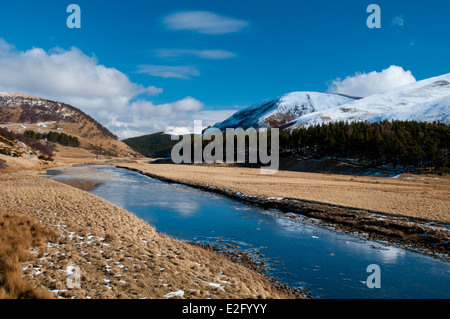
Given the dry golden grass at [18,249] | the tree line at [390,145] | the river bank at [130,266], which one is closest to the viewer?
the dry golden grass at [18,249]

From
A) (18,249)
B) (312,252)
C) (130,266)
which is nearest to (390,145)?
(312,252)

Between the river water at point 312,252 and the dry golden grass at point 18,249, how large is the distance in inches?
337

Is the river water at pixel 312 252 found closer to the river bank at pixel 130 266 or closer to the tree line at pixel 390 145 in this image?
the river bank at pixel 130 266

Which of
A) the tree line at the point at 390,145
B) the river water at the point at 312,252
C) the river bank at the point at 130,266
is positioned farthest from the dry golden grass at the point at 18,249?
the tree line at the point at 390,145

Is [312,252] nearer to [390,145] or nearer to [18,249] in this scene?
[18,249]

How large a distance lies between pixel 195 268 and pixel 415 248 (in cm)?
1527

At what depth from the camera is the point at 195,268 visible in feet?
44.0

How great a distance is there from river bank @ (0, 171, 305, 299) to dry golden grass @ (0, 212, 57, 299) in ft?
1.31

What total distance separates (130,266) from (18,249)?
16.4ft

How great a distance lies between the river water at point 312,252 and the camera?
13203mm

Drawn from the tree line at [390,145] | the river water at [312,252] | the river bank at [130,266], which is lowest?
the river water at [312,252]

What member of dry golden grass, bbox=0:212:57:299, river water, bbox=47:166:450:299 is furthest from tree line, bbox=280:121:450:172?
dry golden grass, bbox=0:212:57:299

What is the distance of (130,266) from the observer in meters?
12.5
